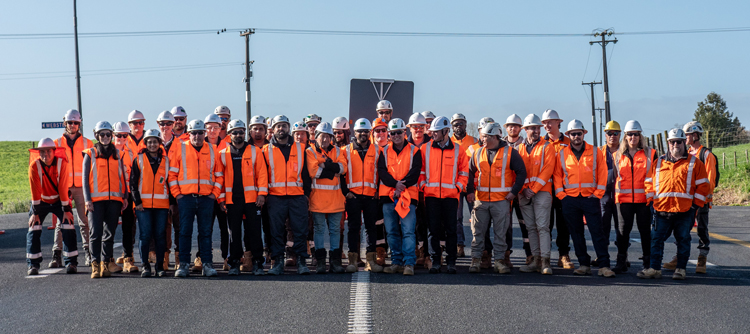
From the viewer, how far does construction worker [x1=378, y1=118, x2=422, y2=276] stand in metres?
9.52

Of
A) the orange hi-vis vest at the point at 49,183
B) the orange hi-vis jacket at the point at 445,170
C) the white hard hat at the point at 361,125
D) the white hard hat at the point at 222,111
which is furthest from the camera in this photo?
the white hard hat at the point at 222,111

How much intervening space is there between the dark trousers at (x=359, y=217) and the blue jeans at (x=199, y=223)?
1.91 m

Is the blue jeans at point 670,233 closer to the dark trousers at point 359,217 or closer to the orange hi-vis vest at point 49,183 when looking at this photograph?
the dark trousers at point 359,217

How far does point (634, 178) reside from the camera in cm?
959

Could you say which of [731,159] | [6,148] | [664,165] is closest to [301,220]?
[664,165]

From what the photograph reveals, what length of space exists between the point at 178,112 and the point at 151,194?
213 centimetres

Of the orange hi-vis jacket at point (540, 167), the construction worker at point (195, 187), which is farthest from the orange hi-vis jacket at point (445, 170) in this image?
the construction worker at point (195, 187)

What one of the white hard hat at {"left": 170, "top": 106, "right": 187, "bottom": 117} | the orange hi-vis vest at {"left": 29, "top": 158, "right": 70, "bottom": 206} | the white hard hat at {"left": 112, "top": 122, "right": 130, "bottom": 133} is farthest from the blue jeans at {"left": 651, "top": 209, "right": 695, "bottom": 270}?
the orange hi-vis vest at {"left": 29, "top": 158, "right": 70, "bottom": 206}

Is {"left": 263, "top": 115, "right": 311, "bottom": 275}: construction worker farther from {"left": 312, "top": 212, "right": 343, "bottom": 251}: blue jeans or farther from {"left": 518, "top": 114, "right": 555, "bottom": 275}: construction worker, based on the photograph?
{"left": 518, "top": 114, "right": 555, "bottom": 275}: construction worker

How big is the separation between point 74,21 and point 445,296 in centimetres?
2466

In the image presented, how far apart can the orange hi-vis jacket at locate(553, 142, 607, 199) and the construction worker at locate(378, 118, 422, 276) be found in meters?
2.05

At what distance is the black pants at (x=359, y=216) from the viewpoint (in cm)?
976

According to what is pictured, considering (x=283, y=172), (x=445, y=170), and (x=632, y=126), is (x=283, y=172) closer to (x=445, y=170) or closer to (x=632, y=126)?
(x=445, y=170)

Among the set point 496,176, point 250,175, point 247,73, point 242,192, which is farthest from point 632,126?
point 247,73
